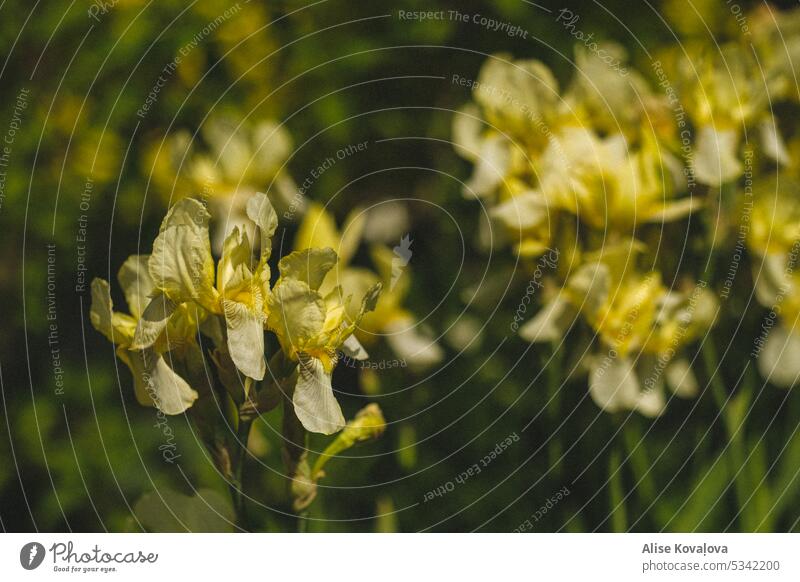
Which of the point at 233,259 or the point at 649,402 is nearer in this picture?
the point at 233,259

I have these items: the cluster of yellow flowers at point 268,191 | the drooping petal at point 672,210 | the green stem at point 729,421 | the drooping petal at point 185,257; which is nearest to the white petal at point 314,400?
the drooping petal at point 185,257

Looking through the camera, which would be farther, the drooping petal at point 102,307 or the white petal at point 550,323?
the white petal at point 550,323

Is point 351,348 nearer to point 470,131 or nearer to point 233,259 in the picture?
point 233,259

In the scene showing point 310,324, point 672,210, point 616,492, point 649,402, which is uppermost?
point 672,210

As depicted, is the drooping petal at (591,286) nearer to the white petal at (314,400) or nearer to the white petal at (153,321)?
the white petal at (314,400)

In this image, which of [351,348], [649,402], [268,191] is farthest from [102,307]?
[649,402]

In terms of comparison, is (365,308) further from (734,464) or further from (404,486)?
(734,464)

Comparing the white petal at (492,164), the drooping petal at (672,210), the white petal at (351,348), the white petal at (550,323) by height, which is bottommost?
the white petal at (351,348)
